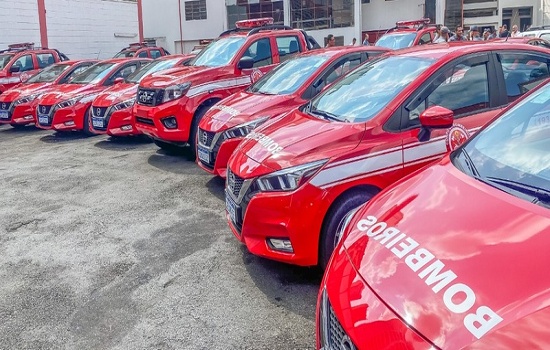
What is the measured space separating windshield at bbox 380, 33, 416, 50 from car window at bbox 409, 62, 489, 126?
841 cm

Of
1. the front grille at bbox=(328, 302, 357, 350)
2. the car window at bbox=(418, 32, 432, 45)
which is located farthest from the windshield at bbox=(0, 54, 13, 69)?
the front grille at bbox=(328, 302, 357, 350)

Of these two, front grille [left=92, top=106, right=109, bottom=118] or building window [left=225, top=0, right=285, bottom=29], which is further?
building window [left=225, top=0, right=285, bottom=29]

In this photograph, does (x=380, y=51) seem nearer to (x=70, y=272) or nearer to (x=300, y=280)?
(x=300, y=280)

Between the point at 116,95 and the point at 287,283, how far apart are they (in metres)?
7.14

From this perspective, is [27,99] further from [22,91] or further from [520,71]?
[520,71]

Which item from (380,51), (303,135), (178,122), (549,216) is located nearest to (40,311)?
(303,135)

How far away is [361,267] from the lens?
206cm

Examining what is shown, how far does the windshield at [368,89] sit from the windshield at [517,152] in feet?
4.53

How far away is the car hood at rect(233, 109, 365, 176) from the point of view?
3.86 metres

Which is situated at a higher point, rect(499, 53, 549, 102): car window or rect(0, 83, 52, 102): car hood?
rect(499, 53, 549, 102): car window

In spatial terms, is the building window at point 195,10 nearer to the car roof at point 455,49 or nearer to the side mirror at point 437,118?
the car roof at point 455,49

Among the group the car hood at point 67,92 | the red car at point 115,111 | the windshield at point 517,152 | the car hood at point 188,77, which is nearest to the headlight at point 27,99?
the car hood at point 67,92

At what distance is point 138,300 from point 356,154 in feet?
6.38

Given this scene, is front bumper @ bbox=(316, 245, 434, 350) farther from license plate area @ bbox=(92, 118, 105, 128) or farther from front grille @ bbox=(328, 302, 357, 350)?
license plate area @ bbox=(92, 118, 105, 128)
